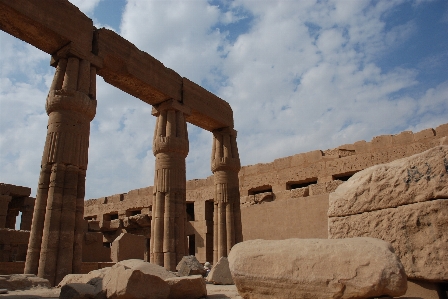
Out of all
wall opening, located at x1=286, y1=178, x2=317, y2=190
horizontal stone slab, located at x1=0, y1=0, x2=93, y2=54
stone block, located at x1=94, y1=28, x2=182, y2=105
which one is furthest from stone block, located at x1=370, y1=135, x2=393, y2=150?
horizontal stone slab, located at x1=0, y1=0, x2=93, y2=54

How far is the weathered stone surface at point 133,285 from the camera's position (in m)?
3.35

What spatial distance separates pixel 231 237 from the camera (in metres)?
11.3

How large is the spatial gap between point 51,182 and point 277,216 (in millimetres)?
7876

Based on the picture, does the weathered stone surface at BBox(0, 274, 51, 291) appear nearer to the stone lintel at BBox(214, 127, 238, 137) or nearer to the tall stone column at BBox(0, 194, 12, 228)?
the stone lintel at BBox(214, 127, 238, 137)

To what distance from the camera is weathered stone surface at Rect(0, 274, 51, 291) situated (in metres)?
5.61

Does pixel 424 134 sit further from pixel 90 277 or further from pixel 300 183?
pixel 90 277

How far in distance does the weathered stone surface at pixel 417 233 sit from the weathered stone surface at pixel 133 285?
1.90 m

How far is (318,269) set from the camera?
104 inches

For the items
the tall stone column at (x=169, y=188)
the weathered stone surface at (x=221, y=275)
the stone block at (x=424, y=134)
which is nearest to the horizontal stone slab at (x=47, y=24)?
the tall stone column at (x=169, y=188)

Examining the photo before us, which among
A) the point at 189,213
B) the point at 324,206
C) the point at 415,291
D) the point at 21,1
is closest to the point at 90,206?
the point at 189,213

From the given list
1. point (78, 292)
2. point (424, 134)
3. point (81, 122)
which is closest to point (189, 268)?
point (78, 292)

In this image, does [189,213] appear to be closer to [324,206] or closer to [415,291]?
[324,206]

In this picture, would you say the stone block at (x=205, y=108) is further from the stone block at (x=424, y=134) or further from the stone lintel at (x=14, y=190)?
the stone lintel at (x=14, y=190)

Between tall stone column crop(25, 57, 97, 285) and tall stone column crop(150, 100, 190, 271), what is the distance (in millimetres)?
2484
